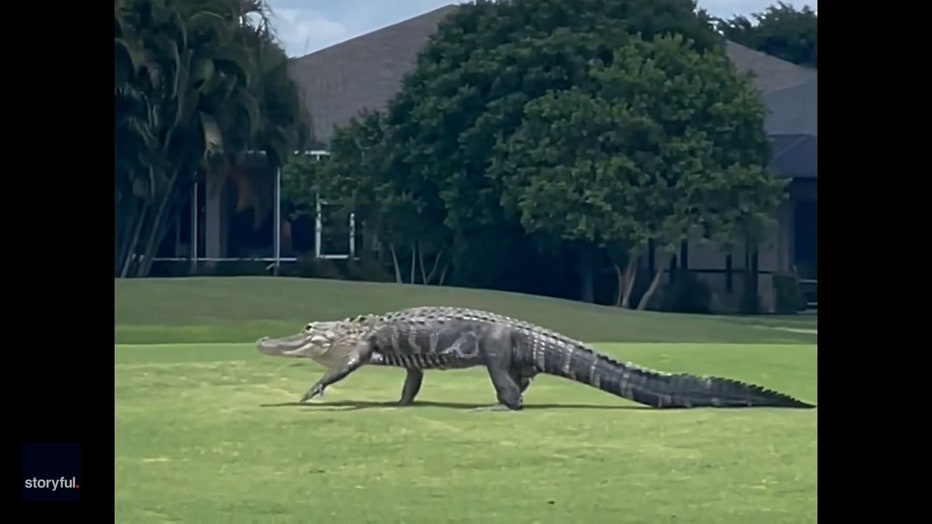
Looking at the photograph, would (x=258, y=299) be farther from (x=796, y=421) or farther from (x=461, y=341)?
(x=796, y=421)

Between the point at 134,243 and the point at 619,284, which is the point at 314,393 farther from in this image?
the point at 619,284

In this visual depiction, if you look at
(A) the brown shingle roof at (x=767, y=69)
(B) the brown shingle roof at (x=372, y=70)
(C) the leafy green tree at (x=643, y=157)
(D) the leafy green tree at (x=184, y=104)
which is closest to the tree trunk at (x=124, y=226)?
(D) the leafy green tree at (x=184, y=104)

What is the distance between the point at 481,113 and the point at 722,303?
105cm

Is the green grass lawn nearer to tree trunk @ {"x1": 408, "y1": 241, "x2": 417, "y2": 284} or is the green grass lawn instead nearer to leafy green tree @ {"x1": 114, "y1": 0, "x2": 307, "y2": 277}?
tree trunk @ {"x1": 408, "y1": 241, "x2": 417, "y2": 284}

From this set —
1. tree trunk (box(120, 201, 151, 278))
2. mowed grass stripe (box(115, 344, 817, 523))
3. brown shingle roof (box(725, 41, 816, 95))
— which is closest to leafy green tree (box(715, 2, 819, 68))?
brown shingle roof (box(725, 41, 816, 95))

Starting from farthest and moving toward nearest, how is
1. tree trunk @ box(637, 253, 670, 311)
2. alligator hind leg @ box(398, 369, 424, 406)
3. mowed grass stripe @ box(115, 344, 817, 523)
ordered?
tree trunk @ box(637, 253, 670, 311) < alligator hind leg @ box(398, 369, 424, 406) < mowed grass stripe @ box(115, 344, 817, 523)

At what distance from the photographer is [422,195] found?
6.25 meters

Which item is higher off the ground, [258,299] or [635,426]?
[258,299]

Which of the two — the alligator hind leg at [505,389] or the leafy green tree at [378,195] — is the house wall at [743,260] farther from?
the leafy green tree at [378,195]

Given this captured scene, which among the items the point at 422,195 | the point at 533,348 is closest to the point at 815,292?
the point at 533,348

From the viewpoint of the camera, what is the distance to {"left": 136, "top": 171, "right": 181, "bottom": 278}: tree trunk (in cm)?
606

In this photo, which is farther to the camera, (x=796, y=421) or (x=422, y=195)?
(x=422, y=195)

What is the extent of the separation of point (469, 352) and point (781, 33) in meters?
1.51
